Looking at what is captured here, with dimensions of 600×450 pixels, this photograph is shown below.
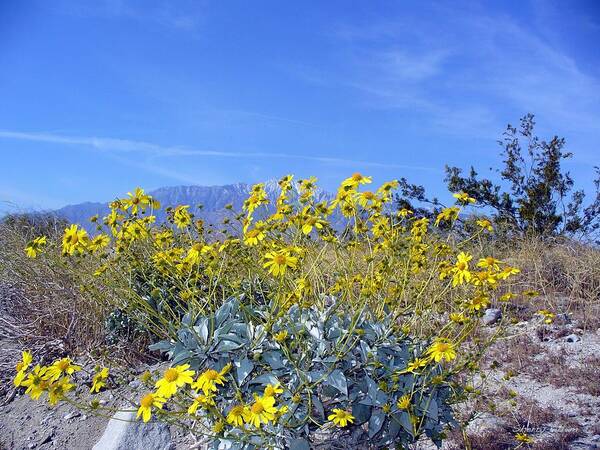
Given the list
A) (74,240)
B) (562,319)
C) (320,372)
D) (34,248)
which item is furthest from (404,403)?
(562,319)

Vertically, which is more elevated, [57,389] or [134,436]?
[57,389]

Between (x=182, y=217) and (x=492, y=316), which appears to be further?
(x=492, y=316)

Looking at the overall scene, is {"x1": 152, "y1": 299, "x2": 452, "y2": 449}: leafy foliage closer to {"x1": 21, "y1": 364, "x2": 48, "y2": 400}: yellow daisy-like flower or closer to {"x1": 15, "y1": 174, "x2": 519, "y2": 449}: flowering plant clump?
{"x1": 15, "y1": 174, "x2": 519, "y2": 449}: flowering plant clump

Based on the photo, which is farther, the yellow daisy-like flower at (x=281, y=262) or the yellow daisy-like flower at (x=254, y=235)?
the yellow daisy-like flower at (x=254, y=235)

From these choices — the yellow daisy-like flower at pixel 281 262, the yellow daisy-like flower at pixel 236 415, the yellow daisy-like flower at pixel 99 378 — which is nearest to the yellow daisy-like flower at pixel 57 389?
the yellow daisy-like flower at pixel 99 378

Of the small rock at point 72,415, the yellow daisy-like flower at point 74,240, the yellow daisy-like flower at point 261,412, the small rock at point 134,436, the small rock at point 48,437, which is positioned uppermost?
the yellow daisy-like flower at point 74,240

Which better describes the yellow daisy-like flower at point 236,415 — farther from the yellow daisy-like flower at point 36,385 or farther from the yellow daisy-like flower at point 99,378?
the yellow daisy-like flower at point 36,385

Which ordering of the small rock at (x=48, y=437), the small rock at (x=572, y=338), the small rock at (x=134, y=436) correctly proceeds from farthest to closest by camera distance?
1. the small rock at (x=572, y=338)
2. the small rock at (x=48, y=437)
3. the small rock at (x=134, y=436)

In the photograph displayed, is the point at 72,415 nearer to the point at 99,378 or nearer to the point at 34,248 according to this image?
the point at 34,248

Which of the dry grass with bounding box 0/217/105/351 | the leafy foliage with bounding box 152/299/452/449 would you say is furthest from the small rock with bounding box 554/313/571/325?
the dry grass with bounding box 0/217/105/351

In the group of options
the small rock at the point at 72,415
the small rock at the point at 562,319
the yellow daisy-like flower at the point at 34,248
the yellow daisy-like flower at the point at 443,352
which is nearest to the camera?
Answer: the yellow daisy-like flower at the point at 443,352

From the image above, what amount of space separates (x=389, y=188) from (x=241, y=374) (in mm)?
1400

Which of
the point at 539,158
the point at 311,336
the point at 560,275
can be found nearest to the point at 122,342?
the point at 311,336

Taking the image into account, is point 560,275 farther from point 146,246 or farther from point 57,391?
→ point 57,391
